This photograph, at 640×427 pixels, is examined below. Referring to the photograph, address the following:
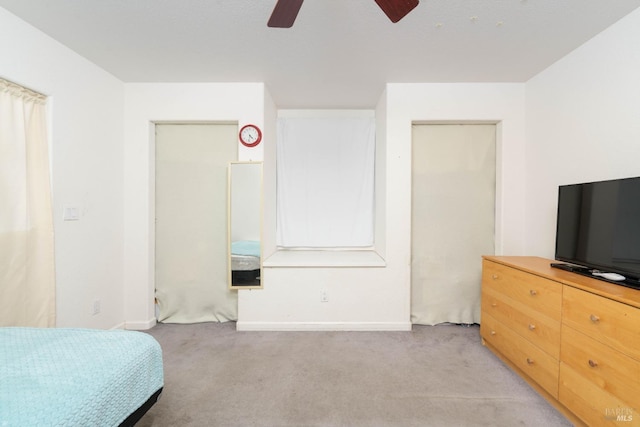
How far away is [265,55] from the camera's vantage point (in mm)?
2152

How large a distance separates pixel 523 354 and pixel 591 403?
0.46m

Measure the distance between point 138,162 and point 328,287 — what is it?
225 cm

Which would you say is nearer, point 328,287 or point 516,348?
point 516,348

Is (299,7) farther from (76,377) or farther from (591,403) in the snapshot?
(591,403)

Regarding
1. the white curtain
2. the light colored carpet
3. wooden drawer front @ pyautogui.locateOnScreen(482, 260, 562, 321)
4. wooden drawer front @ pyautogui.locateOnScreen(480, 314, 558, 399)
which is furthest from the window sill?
the white curtain

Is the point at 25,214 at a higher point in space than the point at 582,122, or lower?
lower

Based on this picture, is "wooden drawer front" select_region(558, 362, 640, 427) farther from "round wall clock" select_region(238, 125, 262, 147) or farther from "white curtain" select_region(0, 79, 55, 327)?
Result: "white curtain" select_region(0, 79, 55, 327)

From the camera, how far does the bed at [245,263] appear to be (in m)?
2.60

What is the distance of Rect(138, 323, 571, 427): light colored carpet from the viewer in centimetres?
153

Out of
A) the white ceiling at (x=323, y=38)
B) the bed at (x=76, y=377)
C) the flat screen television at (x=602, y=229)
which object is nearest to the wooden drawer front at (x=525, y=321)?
the flat screen television at (x=602, y=229)

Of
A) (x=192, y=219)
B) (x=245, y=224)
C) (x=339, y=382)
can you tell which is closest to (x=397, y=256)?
(x=339, y=382)

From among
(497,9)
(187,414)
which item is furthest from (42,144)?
(497,9)

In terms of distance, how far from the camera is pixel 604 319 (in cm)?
132

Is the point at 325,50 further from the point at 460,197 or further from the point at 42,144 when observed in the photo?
the point at 42,144
